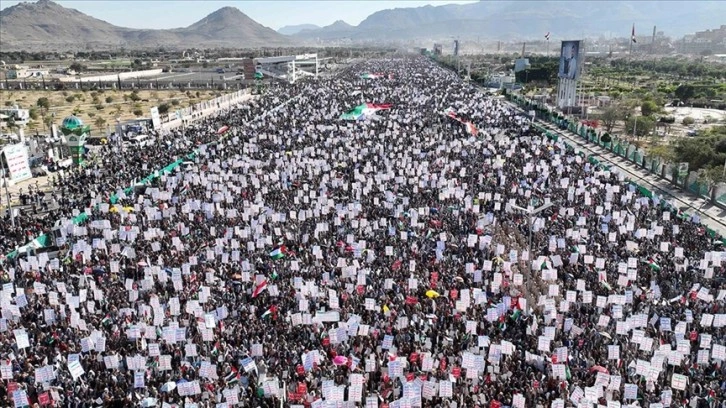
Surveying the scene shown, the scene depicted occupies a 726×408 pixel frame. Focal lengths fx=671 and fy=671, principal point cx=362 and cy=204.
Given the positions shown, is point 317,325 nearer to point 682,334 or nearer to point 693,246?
point 682,334

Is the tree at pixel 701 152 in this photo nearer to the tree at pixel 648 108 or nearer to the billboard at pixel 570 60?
the tree at pixel 648 108

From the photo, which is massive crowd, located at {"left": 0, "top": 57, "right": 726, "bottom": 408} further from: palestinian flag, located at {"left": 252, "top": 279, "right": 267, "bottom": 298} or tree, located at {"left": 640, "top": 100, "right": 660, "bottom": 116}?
tree, located at {"left": 640, "top": 100, "right": 660, "bottom": 116}

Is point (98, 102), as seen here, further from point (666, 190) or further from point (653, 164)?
point (666, 190)

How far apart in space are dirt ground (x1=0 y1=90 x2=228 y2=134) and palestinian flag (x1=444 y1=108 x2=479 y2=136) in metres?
28.3

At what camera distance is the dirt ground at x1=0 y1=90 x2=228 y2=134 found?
6053 centimetres

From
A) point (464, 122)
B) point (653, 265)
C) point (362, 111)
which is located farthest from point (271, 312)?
point (362, 111)

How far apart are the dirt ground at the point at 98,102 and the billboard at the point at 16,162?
1989 centimetres

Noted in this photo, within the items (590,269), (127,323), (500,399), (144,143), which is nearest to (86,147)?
(144,143)

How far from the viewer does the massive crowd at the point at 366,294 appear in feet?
46.3

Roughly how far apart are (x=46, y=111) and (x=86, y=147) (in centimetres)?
2605

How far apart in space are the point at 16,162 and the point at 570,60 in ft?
149

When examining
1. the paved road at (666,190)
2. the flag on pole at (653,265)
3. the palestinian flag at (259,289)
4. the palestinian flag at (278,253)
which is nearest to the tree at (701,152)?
the paved road at (666,190)

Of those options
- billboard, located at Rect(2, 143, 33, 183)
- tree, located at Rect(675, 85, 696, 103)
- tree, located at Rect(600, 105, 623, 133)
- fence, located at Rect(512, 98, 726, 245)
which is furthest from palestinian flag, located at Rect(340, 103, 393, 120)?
tree, located at Rect(675, 85, 696, 103)

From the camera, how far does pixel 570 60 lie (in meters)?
59.8
